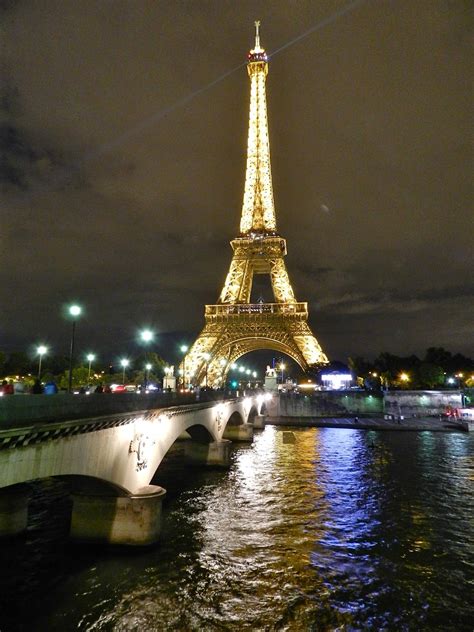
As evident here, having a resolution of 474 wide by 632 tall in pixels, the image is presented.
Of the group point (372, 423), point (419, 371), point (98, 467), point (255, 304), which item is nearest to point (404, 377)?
point (419, 371)

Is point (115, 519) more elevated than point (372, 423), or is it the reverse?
point (372, 423)

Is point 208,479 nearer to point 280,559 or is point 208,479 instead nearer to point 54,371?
point 280,559

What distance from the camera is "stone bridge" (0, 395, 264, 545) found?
37.6 ft

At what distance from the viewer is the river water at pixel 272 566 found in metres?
12.7

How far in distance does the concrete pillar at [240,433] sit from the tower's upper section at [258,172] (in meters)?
42.2

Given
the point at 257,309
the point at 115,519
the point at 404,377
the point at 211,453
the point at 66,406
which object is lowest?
the point at 115,519

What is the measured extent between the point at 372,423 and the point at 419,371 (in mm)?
43179

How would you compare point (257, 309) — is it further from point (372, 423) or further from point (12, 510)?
point (12, 510)

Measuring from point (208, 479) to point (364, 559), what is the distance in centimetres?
1658

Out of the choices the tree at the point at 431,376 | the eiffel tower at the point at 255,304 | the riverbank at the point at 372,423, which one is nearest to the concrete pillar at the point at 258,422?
the riverbank at the point at 372,423

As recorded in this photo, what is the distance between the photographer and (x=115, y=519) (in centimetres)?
1688

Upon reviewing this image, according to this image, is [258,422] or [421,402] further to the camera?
[421,402]

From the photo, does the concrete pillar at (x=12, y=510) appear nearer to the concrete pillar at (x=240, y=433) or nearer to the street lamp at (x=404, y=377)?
the concrete pillar at (x=240, y=433)

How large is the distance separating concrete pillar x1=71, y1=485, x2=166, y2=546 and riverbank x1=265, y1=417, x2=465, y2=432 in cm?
5557
